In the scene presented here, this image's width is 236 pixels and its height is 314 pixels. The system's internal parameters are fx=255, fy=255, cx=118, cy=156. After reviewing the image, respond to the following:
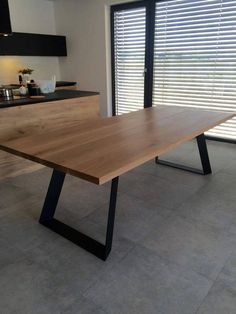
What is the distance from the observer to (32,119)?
9.32 feet

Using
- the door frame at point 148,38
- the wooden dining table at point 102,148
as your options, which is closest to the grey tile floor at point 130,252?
the wooden dining table at point 102,148

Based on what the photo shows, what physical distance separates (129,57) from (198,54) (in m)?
1.32

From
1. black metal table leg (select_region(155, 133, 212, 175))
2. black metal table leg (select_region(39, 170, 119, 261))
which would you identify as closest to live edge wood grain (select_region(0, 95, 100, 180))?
black metal table leg (select_region(39, 170, 119, 261))

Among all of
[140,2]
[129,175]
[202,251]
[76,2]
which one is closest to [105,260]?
[202,251]

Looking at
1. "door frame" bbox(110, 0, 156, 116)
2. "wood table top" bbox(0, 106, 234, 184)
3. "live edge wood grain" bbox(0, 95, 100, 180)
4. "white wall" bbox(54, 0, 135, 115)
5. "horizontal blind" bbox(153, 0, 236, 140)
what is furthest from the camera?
"white wall" bbox(54, 0, 135, 115)

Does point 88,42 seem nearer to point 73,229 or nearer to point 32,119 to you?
point 32,119

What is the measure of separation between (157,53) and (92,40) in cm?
139

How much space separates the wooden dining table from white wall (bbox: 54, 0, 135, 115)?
2.77 metres

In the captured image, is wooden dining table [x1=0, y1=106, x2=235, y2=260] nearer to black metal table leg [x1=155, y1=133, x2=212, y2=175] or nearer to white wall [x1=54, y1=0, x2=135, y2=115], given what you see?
black metal table leg [x1=155, y1=133, x2=212, y2=175]

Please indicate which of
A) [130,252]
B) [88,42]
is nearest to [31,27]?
[88,42]

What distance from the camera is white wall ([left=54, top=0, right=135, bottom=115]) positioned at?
4.72 m

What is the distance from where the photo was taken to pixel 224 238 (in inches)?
72.3

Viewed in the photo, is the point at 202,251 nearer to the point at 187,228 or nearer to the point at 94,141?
the point at 187,228

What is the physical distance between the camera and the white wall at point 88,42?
186 inches
